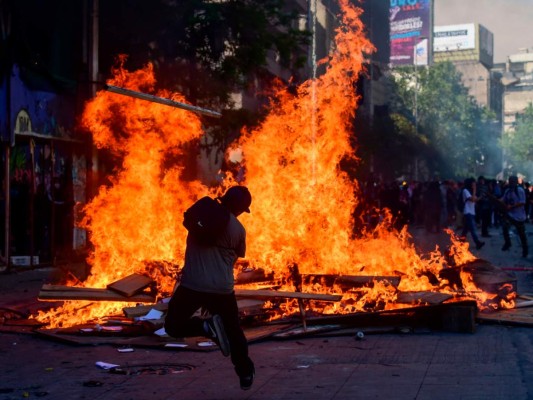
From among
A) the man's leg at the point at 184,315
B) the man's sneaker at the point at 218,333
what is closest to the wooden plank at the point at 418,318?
the man's leg at the point at 184,315

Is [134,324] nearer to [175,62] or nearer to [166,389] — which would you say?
[166,389]

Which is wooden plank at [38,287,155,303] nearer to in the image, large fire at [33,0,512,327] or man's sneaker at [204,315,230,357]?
large fire at [33,0,512,327]

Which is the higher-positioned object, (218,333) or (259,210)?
(259,210)

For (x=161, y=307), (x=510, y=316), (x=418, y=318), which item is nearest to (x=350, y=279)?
(x=418, y=318)

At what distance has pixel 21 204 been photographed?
52.6ft

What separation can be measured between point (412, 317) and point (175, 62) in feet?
38.6

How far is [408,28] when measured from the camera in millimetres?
70750

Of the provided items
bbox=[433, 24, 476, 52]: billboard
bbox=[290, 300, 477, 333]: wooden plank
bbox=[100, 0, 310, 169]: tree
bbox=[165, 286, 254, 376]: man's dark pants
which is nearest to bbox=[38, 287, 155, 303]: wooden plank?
bbox=[290, 300, 477, 333]: wooden plank

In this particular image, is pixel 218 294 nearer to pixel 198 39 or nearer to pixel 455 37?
pixel 198 39

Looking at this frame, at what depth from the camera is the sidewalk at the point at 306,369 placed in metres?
6.34

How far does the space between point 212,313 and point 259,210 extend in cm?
721

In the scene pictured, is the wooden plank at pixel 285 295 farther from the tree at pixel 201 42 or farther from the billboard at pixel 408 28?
the billboard at pixel 408 28

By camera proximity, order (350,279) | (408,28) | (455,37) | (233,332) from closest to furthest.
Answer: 1. (233,332)
2. (350,279)
3. (408,28)
4. (455,37)

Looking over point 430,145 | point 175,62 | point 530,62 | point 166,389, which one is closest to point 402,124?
point 430,145
